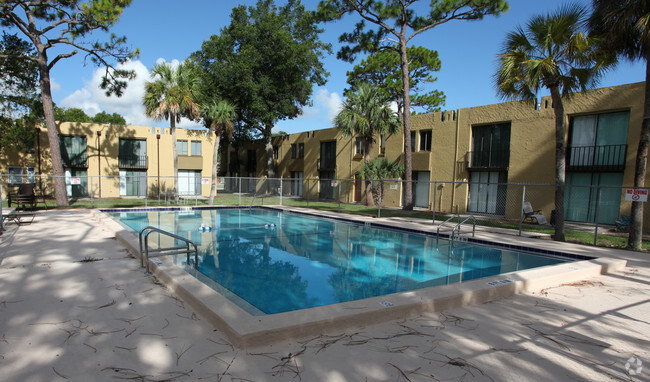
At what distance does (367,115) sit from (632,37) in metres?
12.8

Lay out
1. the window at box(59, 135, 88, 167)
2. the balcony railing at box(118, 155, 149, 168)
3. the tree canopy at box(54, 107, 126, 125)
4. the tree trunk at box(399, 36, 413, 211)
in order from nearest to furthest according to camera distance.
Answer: the tree trunk at box(399, 36, 413, 211), the window at box(59, 135, 88, 167), the balcony railing at box(118, 155, 149, 168), the tree canopy at box(54, 107, 126, 125)

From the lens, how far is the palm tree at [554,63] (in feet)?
30.5

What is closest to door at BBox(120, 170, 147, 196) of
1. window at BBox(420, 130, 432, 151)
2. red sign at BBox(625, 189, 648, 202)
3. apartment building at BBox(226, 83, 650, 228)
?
apartment building at BBox(226, 83, 650, 228)

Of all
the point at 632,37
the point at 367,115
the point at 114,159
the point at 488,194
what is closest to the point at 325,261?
the point at 632,37

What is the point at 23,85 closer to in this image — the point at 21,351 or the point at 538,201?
the point at 21,351

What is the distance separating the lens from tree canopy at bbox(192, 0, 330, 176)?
28.9 m

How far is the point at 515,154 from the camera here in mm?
17156

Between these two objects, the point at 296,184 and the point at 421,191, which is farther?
the point at 296,184

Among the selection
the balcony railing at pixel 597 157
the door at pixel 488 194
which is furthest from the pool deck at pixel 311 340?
the door at pixel 488 194

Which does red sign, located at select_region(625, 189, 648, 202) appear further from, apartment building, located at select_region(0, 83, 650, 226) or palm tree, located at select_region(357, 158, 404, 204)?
palm tree, located at select_region(357, 158, 404, 204)

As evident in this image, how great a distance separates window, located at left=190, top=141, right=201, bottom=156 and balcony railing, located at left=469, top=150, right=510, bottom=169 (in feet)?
66.6

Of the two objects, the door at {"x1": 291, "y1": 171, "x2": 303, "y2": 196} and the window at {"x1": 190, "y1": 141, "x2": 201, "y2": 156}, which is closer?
the window at {"x1": 190, "y1": 141, "x2": 201, "y2": 156}

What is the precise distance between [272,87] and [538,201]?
70.9ft

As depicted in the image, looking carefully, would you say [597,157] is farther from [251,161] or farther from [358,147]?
[251,161]
